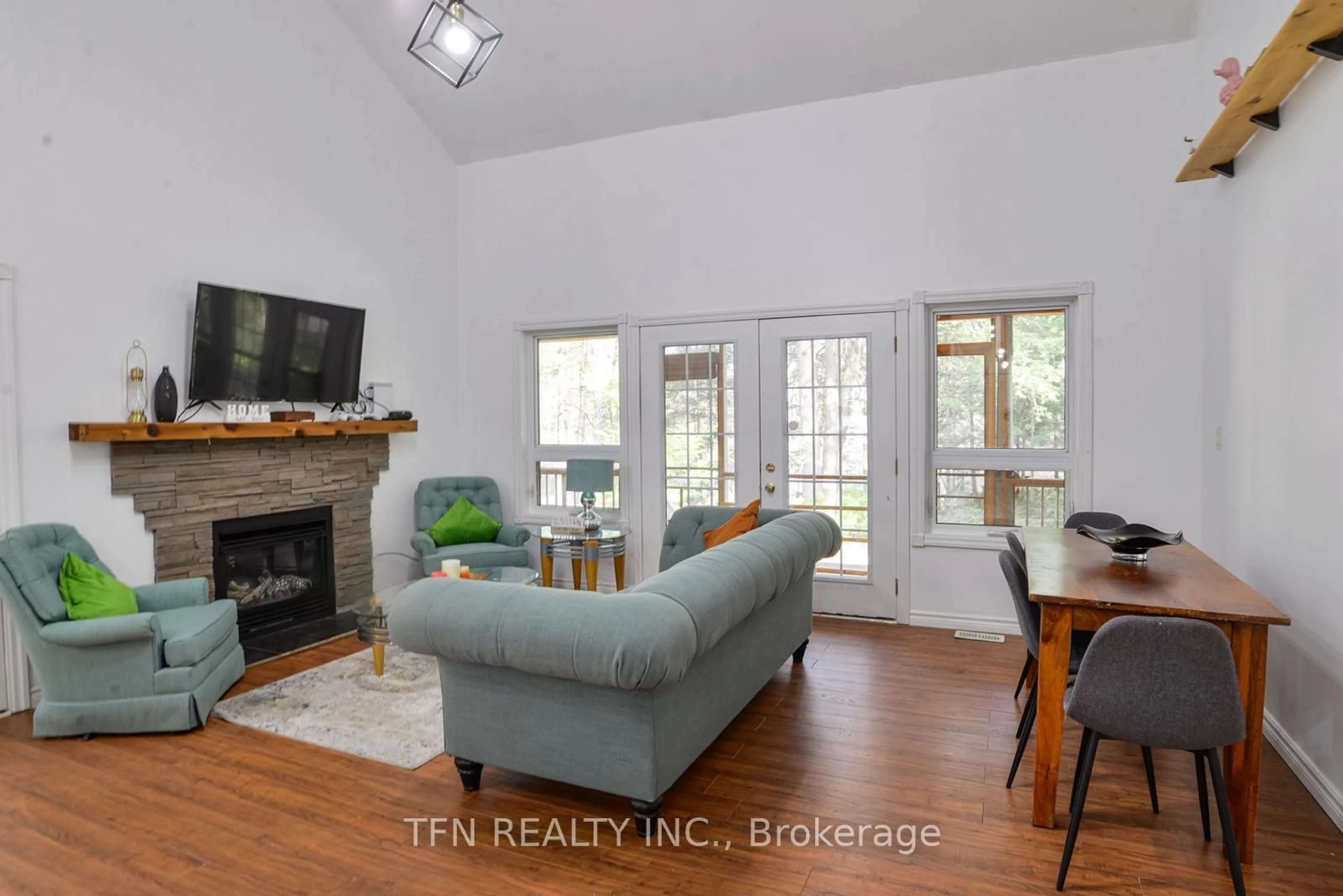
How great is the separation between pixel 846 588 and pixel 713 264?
2390 millimetres

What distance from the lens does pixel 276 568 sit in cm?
500

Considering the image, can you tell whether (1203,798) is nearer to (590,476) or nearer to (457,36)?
(590,476)

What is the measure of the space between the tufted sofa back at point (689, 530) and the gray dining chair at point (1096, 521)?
1.60 metres

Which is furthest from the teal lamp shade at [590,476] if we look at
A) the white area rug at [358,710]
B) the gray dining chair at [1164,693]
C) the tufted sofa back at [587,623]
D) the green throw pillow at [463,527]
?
the gray dining chair at [1164,693]

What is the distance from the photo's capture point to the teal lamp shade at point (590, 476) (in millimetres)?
5648

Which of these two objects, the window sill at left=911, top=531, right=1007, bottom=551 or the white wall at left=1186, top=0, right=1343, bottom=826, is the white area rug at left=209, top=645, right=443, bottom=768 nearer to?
the window sill at left=911, top=531, right=1007, bottom=551

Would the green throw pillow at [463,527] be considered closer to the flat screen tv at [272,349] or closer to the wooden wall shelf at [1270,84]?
the flat screen tv at [272,349]

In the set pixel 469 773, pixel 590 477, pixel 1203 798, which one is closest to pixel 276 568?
pixel 590 477

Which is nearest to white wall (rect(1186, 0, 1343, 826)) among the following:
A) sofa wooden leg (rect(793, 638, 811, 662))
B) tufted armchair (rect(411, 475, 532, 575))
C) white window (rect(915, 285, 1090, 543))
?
white window (rect(915, 285, 1090, 543))

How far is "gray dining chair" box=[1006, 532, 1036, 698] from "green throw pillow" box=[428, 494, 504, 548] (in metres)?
3.50

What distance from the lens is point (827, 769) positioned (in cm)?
299

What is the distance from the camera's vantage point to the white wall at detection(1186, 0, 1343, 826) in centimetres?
261

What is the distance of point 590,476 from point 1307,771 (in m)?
4.15

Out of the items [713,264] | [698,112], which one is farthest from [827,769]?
[698,112]
